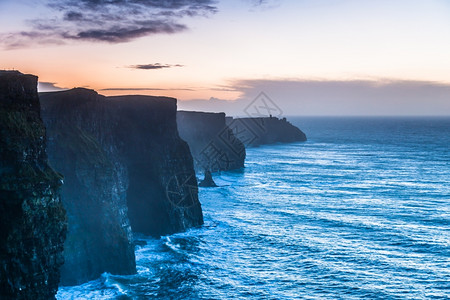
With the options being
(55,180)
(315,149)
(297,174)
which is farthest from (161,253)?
(315,149)

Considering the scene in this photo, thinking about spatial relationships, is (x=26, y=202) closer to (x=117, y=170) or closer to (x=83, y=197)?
(x=83, y=197)

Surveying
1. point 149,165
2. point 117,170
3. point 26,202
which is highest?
point 26,202

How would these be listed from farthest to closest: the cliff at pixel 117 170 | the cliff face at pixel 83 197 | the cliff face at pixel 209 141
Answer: the cliff face at pixel 209 141, the cliff at pixel 117 170, the cliff face at pixel 83 197

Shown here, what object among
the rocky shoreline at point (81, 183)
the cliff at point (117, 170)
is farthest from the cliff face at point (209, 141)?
the rocky shoreline at point (81, 183)

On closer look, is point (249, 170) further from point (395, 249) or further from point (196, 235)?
point (395, 249)

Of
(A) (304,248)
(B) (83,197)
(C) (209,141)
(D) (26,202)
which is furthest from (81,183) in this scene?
(C) (209,141)

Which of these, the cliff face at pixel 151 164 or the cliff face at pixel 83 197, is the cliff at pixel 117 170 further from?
the cliff face at pixel 151 164
